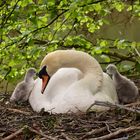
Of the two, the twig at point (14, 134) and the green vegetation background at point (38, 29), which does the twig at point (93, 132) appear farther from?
the green vegetation background at point (38, 29)

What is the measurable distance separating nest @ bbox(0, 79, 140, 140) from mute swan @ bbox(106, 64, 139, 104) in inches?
21.1

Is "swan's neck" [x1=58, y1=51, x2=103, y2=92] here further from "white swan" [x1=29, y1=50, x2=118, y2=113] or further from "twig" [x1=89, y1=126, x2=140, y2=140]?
"twig" [x1=89, y1=126, x2=140, y2=140]

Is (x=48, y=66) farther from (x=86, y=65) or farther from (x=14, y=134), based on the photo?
(x=14, y=134)

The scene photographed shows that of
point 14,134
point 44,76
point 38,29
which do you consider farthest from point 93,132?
point 38,29

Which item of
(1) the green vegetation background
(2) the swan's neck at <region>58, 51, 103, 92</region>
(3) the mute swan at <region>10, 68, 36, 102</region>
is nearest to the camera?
(2) the swan's neck at <region>58, 51, 103, 92</region>

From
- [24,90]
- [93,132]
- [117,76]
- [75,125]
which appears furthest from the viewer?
[24,90]

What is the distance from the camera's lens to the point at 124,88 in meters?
4.80

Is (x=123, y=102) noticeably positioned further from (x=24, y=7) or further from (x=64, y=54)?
(x=24, y=7)

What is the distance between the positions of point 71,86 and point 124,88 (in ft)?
2.20

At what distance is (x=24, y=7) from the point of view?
5.45 metres

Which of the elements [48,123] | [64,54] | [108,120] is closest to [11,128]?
[48,123]

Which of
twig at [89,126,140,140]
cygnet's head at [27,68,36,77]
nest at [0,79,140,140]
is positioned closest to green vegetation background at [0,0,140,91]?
cygnet's head at [27,68,36,77]

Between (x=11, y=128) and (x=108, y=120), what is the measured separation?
0.78m

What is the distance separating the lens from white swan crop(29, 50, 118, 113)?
4.22m
